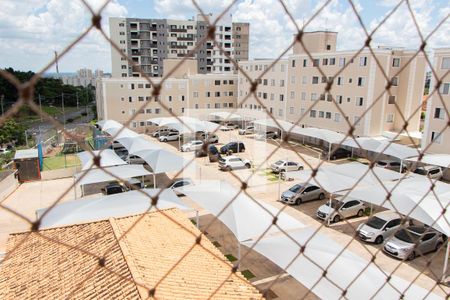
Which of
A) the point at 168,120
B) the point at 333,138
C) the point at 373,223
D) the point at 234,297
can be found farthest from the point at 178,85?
the point at 234,297

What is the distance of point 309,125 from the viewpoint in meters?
9.98

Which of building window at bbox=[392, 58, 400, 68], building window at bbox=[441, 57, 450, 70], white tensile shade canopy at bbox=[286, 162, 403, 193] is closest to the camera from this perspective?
white tensile shade canopy at bbox=[286, 162, 403, 193]

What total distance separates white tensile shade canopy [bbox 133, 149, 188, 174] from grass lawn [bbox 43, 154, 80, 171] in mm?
1919

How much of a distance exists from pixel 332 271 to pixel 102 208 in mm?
2540

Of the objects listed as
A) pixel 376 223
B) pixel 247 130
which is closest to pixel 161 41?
pixel 247 130

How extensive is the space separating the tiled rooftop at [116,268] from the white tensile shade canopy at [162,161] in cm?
270

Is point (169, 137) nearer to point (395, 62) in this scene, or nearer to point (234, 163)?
point (234, 163)

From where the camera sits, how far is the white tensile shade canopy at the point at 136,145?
6.75 m

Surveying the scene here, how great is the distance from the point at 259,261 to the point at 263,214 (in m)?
0.48

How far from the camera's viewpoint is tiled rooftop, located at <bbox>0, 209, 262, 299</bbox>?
82.9 inches

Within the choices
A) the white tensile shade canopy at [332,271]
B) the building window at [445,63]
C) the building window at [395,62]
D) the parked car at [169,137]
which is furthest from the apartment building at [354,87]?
the white tensile shade canopy at [332,271]

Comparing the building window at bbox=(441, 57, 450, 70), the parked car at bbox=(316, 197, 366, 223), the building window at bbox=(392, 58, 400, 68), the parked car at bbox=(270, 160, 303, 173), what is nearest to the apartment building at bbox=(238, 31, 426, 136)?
the building window at bbox=(392, 58, 400, 68)

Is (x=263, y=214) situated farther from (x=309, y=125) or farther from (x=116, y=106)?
(x=116, y=106)

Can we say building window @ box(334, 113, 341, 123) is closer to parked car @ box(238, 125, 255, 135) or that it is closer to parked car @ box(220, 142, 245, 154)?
parked car @ box(220, 142, 245, 154)
